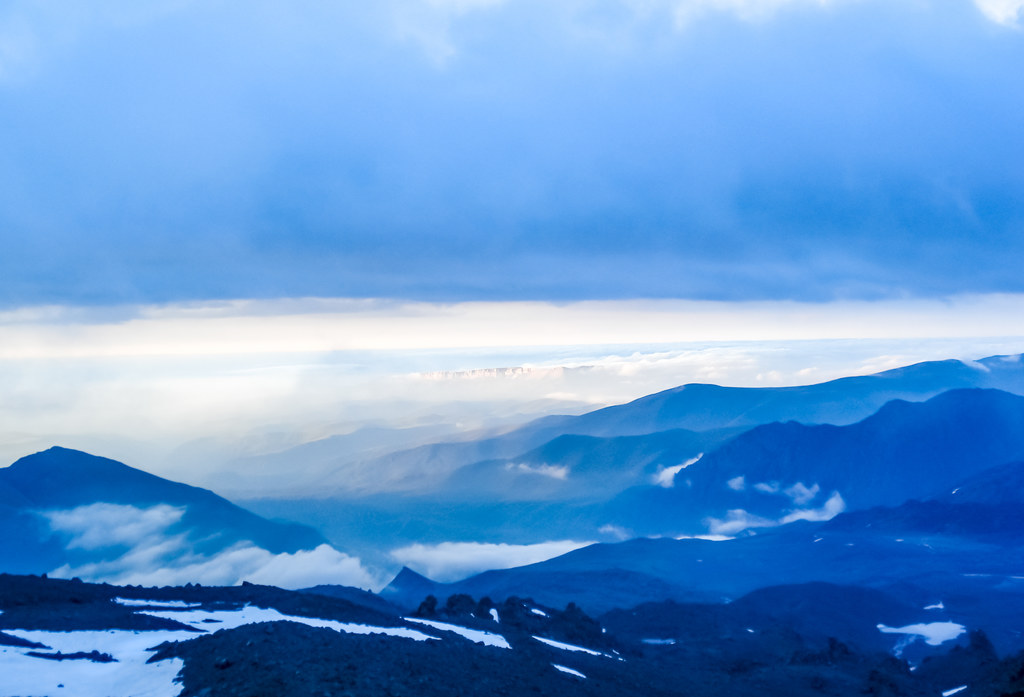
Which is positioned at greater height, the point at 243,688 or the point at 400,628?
the point at 243,688

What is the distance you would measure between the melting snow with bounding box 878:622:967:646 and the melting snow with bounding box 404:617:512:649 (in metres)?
127

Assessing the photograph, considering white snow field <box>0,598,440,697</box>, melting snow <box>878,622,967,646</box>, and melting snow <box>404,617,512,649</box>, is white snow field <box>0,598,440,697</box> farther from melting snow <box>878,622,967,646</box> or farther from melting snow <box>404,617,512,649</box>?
melting snow <box>878,622,967,646</box>

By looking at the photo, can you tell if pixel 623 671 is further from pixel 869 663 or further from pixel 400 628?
pixel 869 663

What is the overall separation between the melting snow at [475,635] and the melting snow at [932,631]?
127364 mm

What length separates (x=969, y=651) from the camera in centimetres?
8244

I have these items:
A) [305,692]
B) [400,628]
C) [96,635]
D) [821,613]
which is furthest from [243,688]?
[821,613]

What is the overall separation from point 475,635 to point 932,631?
142 m

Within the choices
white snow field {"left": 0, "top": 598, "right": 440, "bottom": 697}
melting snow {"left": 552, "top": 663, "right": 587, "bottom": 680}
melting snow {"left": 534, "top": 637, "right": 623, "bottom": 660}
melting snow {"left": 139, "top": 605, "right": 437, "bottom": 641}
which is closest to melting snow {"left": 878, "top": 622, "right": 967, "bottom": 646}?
melting snow {"left": 534, "top": 637, "right": 623, "bottom": 660}

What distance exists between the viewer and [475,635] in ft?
173

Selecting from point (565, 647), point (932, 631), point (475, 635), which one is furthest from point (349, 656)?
point (932, 631)

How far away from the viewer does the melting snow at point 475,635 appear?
5050 centimetres

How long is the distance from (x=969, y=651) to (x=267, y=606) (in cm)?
6882

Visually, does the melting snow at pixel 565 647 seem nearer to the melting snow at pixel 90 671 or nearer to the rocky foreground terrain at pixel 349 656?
the rocky foreground terrain at pixel 349 656

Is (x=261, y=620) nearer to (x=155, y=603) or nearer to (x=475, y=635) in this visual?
(x=155, y=603)
